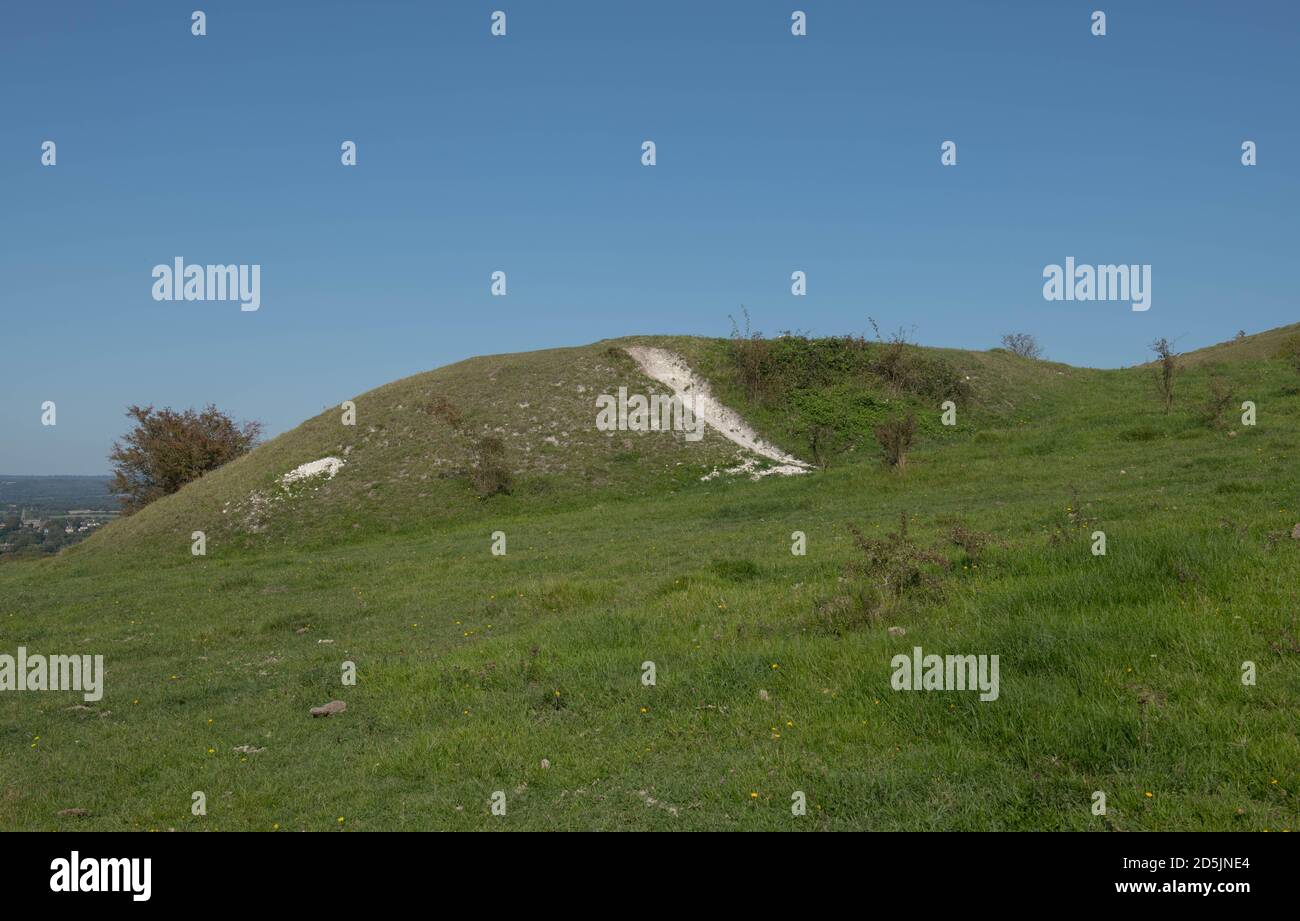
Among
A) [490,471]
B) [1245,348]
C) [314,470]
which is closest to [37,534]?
[314,470]

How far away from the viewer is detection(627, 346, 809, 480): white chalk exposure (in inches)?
1454

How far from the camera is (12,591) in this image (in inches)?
1000

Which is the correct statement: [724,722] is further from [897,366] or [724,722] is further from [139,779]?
[897,366]

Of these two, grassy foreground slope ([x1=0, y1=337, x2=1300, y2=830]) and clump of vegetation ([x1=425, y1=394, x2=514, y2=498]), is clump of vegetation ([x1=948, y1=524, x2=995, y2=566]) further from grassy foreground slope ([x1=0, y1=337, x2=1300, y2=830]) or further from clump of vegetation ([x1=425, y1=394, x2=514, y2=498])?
clump of vegetation ([x1=425, y1=394, x2=514, y2=498])

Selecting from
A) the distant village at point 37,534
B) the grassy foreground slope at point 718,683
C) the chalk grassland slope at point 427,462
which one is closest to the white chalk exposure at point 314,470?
the chalk grassland slope at point 427,462

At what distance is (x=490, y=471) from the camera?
3606cm

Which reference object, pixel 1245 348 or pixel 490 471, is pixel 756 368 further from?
pixel 1245 348

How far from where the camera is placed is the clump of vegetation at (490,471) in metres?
35.8

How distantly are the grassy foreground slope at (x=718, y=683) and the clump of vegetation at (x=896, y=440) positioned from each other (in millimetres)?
4260

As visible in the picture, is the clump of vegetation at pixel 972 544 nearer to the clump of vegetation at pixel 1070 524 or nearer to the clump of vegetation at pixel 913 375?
the clump of vegetation at pixel 1070 524

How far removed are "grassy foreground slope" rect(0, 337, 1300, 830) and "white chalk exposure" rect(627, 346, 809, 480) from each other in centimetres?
1353

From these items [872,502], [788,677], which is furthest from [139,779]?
[872,502]

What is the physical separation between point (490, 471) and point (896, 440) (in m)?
17.1
